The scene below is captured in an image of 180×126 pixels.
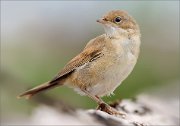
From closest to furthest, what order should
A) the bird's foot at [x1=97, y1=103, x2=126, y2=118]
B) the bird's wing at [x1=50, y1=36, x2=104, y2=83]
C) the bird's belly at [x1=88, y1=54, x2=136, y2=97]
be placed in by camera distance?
the bird's foot at [x1=97, y1=103, x2=126, y2=118] → the bird's belly at [x1=88, y1=54, x2=136, y2=97] → the bird's wing at [x1=50, y1=36, x2=104, y2=83]

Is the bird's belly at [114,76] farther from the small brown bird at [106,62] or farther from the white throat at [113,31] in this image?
the white throat at [113,31]

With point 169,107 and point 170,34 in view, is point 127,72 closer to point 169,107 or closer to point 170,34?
point 169,107

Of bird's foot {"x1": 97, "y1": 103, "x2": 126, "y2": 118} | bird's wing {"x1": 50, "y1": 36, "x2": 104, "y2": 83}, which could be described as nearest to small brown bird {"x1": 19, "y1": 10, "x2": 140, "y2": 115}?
bird's wing {"x1": 50, "y1": 36, "x2": 104, "y2": 83}

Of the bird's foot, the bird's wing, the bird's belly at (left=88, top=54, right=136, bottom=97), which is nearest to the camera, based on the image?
the bird's foot

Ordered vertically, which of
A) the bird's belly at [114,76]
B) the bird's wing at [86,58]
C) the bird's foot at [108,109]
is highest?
the bird's wing at [86,58]

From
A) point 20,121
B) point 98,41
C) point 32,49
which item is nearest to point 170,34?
point 32,49

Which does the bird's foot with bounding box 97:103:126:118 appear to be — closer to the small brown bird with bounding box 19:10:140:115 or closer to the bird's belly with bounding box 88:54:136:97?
the small brown bird with bounding box 19:10:140:115

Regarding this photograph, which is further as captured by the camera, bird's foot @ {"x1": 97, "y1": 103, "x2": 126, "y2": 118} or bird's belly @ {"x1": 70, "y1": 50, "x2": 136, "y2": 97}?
bird's belly @ {"x1": 70, "y1": 50, "x2": 136, "y2": 97}

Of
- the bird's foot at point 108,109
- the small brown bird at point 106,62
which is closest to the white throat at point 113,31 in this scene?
the small brown bird at point 106,62
